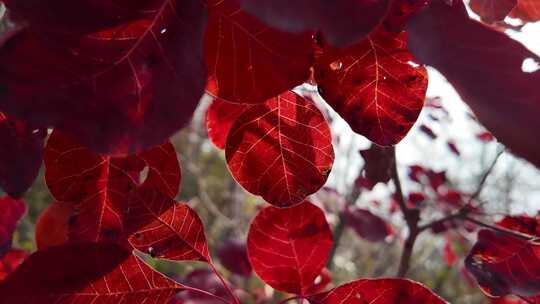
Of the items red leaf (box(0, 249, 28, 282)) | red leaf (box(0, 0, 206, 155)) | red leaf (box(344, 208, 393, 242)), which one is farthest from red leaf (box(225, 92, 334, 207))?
red leaf (box(344, 208, 393, 242))

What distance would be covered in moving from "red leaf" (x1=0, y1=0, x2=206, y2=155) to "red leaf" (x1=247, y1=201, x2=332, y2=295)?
1.06 ft

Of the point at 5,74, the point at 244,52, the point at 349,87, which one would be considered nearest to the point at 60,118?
the point at 5,74

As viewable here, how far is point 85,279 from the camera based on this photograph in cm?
57

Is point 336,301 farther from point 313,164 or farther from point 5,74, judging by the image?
point 5,74

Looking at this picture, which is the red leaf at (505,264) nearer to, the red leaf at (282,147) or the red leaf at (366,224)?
the red leaf at (282,147)

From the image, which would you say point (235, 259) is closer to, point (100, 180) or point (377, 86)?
point (100, 180)

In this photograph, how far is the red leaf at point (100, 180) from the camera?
2.08 ft

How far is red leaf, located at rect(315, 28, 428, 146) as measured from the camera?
569mm

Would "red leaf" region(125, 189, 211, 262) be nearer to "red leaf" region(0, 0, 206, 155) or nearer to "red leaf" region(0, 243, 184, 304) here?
"red leaf" region(0, 243, 184, 304)

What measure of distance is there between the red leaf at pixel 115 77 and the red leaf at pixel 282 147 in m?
0.19

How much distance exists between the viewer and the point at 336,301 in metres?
0.63

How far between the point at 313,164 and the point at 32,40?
0.33 m

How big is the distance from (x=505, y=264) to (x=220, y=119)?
0.44 metres

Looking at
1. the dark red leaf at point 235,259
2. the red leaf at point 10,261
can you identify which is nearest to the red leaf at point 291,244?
the red leaf at point 10,261
